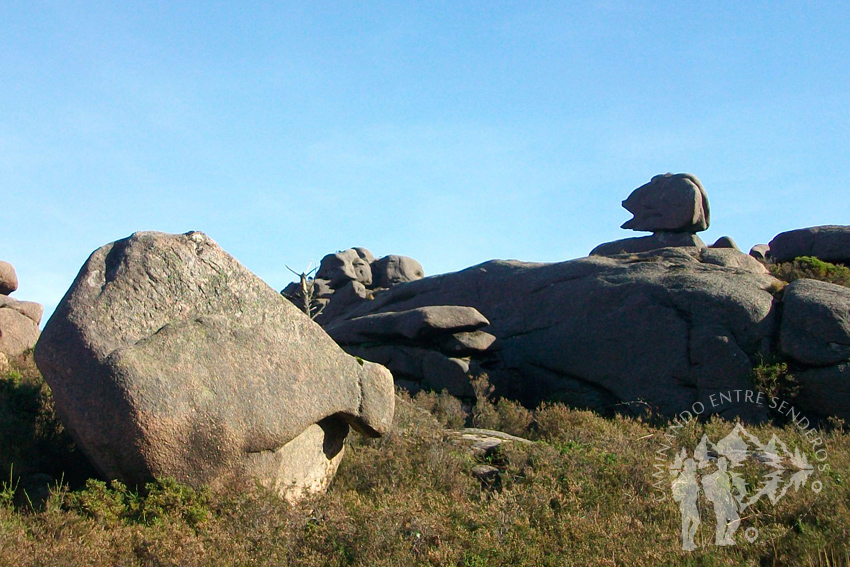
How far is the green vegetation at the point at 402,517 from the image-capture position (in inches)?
238

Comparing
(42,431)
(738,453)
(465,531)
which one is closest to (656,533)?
(465,531)

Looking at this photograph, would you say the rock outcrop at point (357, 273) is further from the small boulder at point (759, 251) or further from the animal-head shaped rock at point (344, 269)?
the small boulder at point (759, 251)

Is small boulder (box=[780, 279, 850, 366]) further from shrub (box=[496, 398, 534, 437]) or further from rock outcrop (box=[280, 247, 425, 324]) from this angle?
rock outcrop (box=[280, 247, 425, 324])

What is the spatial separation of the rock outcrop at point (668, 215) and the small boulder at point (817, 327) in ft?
39.9

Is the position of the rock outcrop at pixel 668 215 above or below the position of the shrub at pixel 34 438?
above

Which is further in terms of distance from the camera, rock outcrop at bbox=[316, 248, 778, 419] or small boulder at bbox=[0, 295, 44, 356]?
small boulder at bbox=[0, 295, 44, 356]

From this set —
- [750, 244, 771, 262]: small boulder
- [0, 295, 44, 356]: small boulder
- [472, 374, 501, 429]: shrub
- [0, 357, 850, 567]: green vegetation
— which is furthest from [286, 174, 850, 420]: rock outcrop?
[750, 244, 771, 262]: small boulder

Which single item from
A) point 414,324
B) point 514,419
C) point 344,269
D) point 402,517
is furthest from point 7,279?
point 402,517

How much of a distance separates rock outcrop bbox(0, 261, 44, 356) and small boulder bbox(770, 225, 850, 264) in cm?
2177

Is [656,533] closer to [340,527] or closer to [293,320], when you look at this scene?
[340,527]

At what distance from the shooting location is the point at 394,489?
7.84 metres

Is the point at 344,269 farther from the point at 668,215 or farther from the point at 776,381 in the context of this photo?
the point at 776,381

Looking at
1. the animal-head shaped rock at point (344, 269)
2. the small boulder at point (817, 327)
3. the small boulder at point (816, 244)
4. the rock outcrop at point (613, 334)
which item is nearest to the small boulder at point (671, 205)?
the small boulder at point (816, 244)

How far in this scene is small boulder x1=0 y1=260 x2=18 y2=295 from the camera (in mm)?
21094
